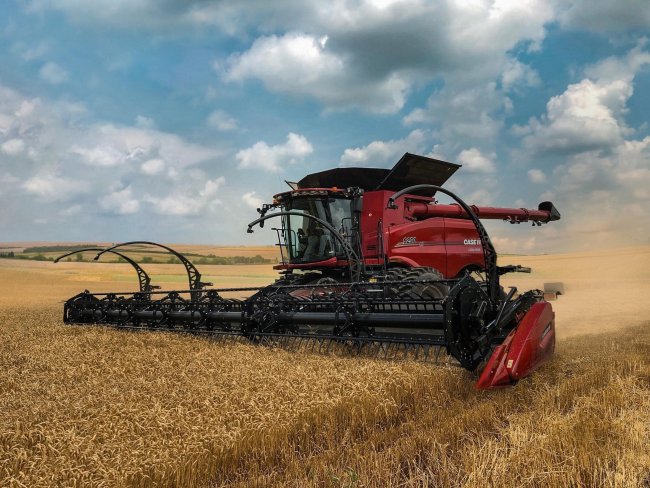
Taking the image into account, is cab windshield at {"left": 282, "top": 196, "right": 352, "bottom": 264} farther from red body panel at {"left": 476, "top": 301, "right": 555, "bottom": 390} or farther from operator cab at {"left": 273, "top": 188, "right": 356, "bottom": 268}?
red body panel at {"left": 476, "top": 301, "right": 555, "bottom": 390}

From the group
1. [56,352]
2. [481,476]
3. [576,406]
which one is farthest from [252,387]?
[56,352]

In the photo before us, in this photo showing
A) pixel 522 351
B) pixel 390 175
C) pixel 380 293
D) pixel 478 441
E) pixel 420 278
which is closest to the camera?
pixel 478 441

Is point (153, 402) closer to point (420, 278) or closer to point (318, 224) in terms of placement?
point (420, 278)

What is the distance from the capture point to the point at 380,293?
16.8 feet

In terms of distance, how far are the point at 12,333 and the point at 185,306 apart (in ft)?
8.21

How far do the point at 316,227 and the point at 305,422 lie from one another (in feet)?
15.9

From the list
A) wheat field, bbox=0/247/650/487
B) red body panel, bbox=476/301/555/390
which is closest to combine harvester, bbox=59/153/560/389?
red body panel, bbox=476/301/555/390

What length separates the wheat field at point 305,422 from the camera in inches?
96.5

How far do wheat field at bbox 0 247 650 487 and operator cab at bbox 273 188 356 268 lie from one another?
268 cm

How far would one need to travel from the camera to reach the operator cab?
24.9 ft

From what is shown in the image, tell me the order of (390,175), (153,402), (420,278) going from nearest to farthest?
(153,402) → (420,278) → (390,175)

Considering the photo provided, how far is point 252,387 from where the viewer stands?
144 inches

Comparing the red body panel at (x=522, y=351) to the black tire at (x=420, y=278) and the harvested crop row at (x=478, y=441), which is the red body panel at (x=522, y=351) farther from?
the black tire at (x=420, y=278)

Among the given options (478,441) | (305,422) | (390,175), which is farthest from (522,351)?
(390,175)
